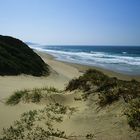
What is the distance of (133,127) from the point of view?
5.02 metres

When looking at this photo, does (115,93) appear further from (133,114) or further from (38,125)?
(38,125)

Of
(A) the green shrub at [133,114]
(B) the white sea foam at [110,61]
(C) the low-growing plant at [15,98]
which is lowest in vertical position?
(B) the white sea foam at [110,61]

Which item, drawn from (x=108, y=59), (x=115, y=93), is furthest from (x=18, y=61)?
(x=108, y=59)

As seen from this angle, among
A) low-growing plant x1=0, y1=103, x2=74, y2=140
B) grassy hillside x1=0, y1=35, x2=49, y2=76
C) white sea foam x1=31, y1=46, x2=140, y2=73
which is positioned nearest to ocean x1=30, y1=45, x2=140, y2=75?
white sea foam x1=31, y1=46, x2=140, y2=73

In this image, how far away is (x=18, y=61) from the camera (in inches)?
671

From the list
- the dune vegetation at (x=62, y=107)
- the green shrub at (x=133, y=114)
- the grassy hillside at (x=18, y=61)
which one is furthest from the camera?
the grassy hillside at (x=18, y=61)

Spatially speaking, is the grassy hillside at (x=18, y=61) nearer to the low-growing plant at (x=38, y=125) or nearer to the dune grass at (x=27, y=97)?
the dune grass at (x=27, y=97)

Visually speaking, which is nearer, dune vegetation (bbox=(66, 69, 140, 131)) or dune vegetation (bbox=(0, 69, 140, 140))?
dune vegetation (bbox=(66, 69, 140, 131))

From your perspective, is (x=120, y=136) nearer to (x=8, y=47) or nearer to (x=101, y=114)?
(x=101, y=114)

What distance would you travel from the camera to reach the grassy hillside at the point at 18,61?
15.2m

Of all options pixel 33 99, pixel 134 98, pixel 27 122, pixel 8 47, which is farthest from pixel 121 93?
pixel 8 47

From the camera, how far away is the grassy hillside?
15227 mm

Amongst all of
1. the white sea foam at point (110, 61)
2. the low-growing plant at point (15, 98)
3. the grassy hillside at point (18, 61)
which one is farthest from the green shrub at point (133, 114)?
the white sea foam at point (110, 61)

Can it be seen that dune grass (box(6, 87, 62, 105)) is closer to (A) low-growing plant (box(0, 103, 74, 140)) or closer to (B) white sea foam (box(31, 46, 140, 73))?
(A) low-growing plant (box(0, 103, 74, 140))
